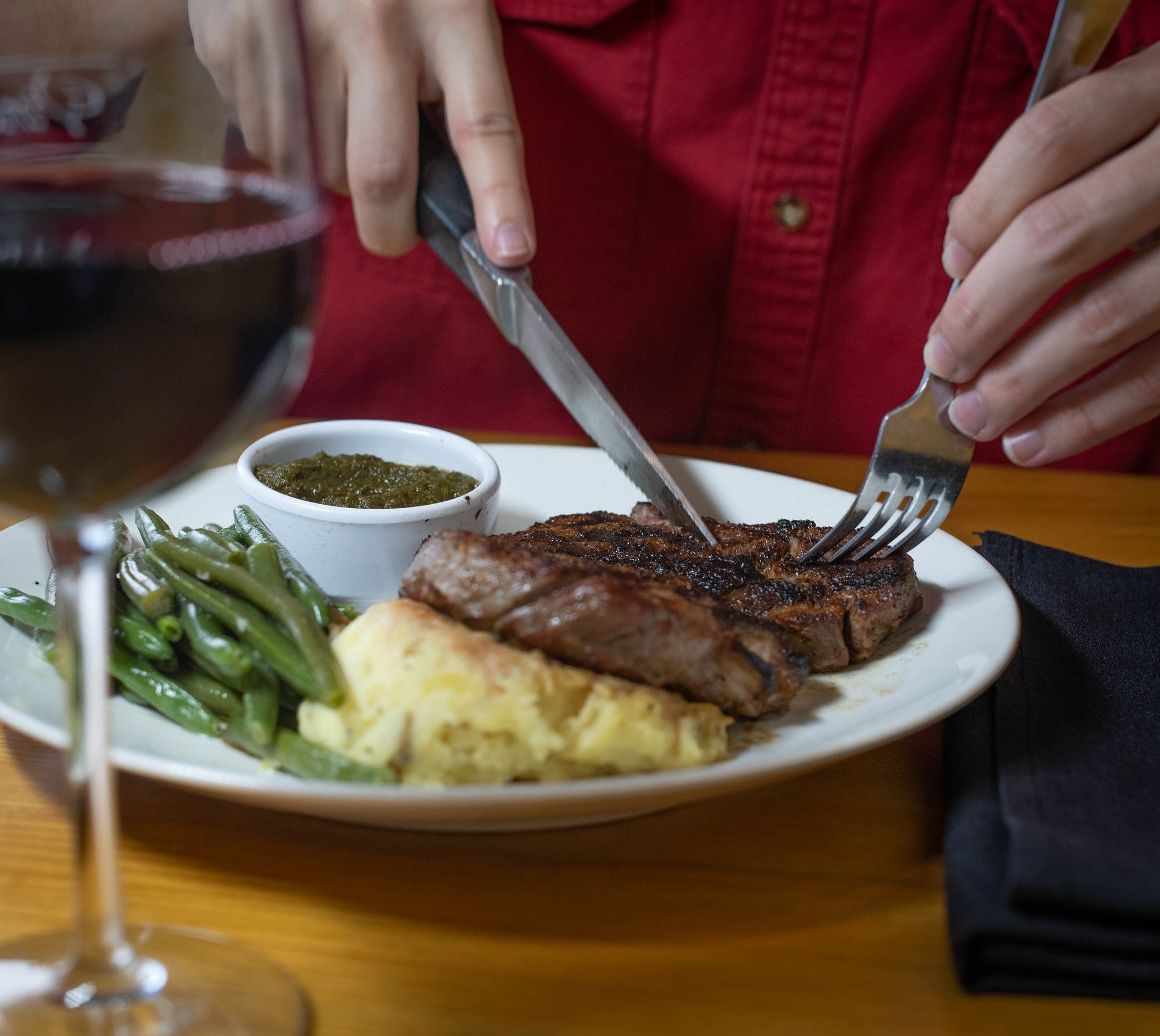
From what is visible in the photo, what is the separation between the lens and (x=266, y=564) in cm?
195

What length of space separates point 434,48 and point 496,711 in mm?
1787

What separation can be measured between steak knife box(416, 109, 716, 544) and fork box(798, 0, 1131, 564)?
292mm

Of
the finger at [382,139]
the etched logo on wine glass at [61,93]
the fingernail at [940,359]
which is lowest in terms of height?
the fingernail at [940,359]

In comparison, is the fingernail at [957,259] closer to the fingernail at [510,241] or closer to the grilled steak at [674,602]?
the grilled steak at [674,602]

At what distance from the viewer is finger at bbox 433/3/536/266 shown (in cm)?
237

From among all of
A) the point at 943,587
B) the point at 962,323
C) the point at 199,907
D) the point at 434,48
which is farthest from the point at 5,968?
the point at 434,48

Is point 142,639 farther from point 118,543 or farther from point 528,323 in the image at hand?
point 528,323

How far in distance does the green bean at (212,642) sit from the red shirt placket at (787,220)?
2.04m

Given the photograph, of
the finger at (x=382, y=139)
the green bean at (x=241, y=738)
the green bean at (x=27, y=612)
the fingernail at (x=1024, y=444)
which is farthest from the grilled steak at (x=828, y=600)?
the green bean at (x=27, y=612)

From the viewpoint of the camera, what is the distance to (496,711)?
1.49 metres

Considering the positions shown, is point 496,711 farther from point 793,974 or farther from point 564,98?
point 564,98

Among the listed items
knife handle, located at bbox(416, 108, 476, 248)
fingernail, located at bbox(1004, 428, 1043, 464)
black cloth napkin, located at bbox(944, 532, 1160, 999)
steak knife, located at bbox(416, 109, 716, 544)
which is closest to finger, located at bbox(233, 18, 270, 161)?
black cloth napkin, located at bbox(944, 532, 1160, 999)

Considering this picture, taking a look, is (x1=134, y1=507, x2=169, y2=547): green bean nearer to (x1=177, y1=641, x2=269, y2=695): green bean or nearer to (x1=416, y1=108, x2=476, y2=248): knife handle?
(x1=177, y1=641, x2=269, y2=695): green bean

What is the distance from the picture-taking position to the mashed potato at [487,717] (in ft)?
4.91
